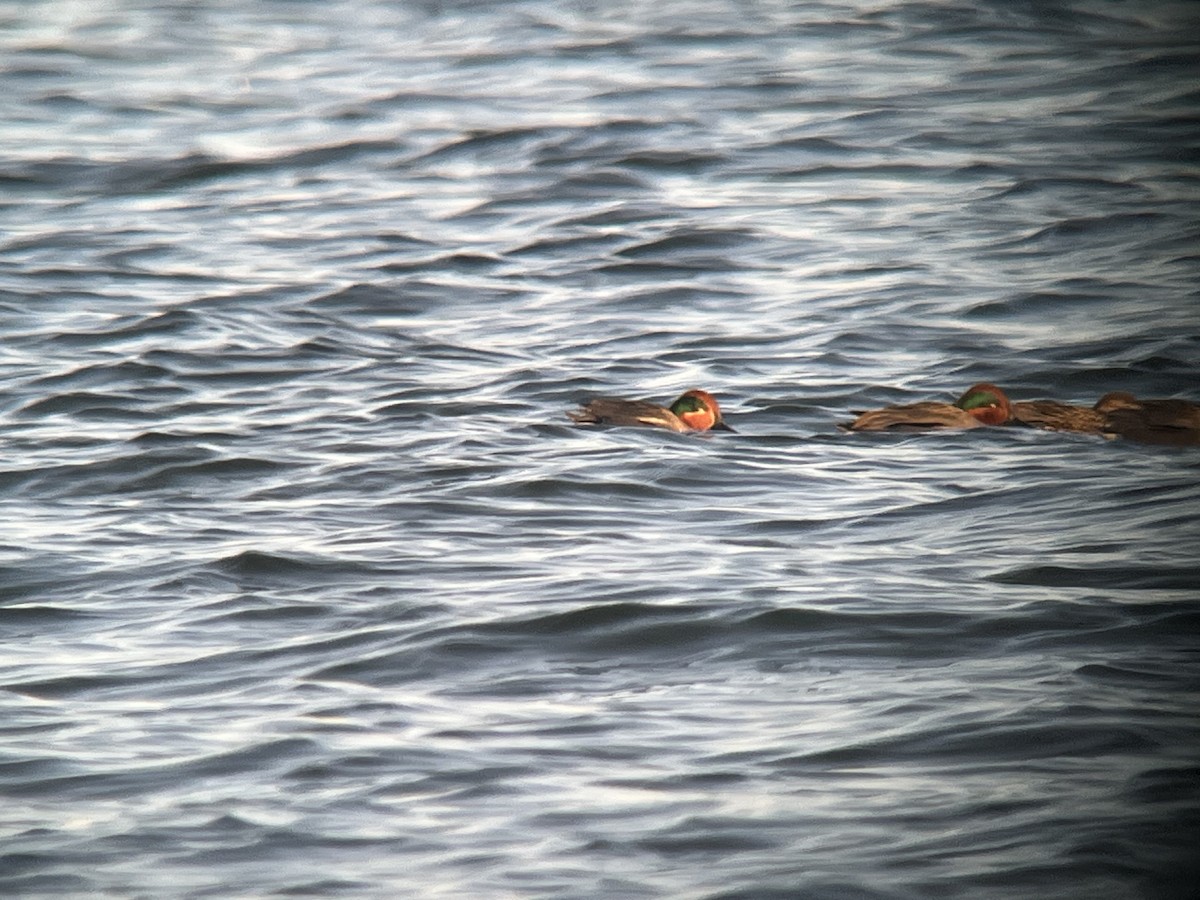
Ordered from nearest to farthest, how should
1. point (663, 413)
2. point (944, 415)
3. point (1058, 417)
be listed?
point (944, 415) < point (1058, 417) < point (663, 413)

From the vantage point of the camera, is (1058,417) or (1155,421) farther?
(1058,417)

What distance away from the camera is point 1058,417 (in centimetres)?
962

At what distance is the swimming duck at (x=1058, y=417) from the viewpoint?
31.3 feet

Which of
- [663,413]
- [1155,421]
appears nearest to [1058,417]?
[1155,421]

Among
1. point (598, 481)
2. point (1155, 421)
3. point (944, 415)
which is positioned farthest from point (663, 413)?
point (1155, 421)

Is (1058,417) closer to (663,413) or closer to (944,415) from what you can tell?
(944,415)

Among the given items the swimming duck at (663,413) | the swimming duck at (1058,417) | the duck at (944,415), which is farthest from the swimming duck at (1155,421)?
the swimming duck at (663,413)

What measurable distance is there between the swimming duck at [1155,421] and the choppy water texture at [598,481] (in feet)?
0.30

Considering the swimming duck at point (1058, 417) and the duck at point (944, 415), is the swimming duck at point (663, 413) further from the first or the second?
the swimming duck at point (1058, 417)

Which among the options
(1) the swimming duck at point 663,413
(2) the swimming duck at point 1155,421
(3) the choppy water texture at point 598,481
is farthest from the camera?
(1) the swimming duck at point 663,413

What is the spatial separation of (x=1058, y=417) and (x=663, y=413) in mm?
1897

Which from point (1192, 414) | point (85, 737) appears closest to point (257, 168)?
point (1192, 414)

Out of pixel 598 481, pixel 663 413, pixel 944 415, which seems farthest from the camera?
pixel 663 413

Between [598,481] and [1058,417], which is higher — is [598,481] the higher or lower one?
the higher one
